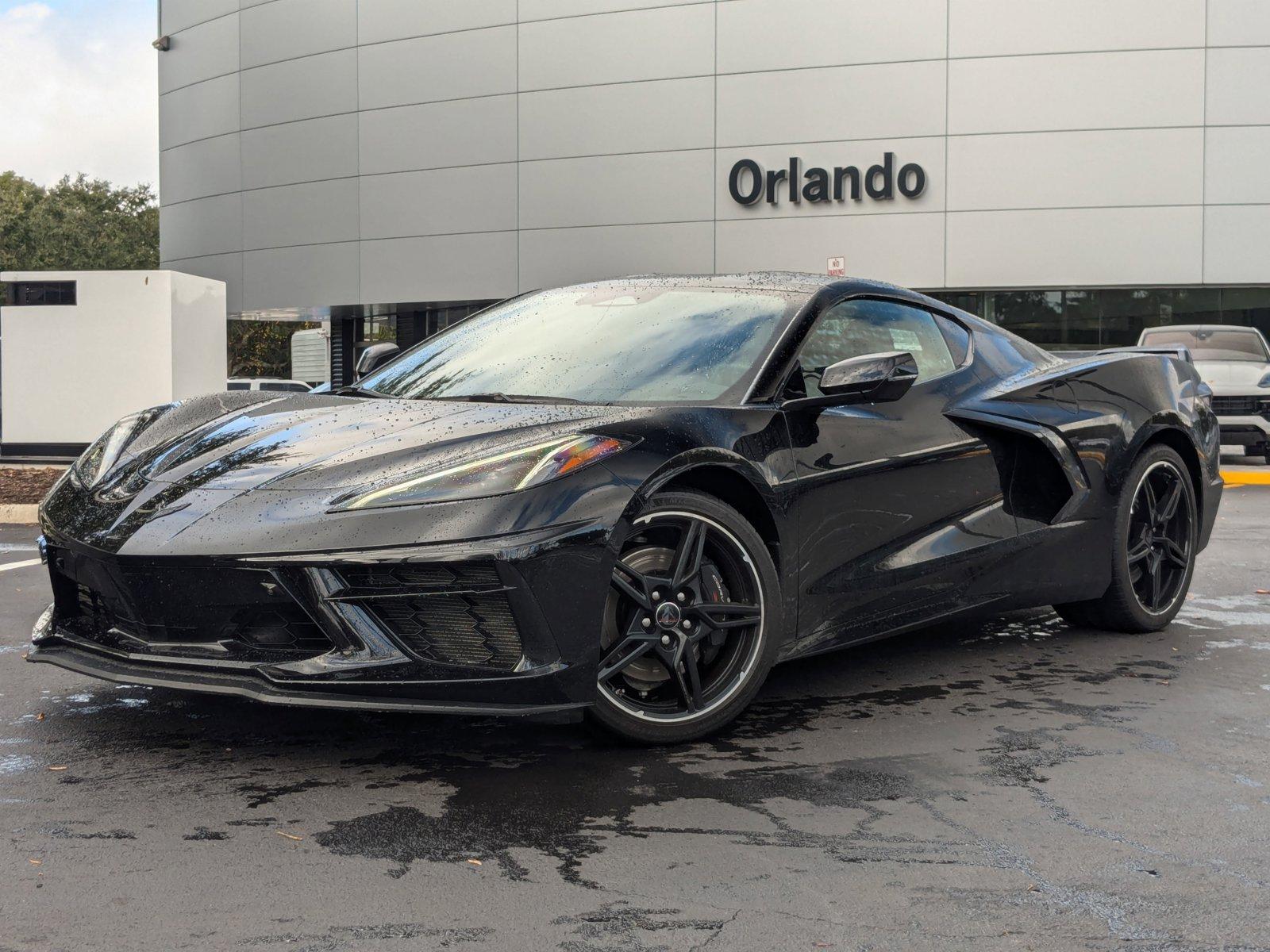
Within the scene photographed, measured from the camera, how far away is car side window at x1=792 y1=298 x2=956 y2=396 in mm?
4496

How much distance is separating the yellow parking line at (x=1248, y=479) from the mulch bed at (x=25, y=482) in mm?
11413

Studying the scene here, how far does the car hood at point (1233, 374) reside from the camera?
688 inches

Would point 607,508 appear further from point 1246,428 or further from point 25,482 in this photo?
point 1246,428

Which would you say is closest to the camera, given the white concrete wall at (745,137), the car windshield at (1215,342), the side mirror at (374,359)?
the side mirror at (374,359)

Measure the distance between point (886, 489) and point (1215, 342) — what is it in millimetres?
15565

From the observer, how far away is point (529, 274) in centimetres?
3000

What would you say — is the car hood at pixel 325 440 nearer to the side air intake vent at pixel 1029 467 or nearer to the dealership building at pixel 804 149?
the side air intake vent at pixel 1029 467

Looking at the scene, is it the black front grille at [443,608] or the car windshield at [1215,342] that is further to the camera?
the car windshield at [1215,342]

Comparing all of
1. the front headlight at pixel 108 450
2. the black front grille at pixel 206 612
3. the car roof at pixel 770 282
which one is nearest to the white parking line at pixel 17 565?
the front headlight at pixel 108 450

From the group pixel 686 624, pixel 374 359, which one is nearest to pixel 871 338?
pixel 686 624

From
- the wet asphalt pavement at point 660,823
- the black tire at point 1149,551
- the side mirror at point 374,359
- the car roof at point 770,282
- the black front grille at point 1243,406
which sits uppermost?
the car roof at point 770,282

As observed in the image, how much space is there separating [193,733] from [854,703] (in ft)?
6.50

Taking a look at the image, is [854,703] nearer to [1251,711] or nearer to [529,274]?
[1251,711]

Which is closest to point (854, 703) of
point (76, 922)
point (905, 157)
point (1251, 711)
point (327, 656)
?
point (1251, 711)
